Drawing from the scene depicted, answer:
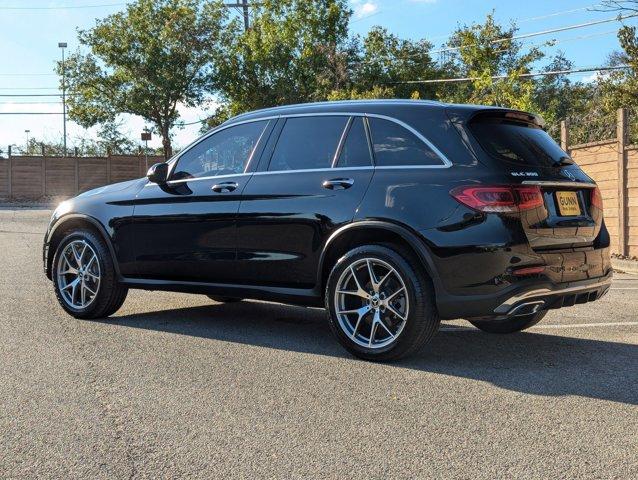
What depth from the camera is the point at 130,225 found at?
6695 millimetres

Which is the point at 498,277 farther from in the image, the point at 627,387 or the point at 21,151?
the point at 21,151

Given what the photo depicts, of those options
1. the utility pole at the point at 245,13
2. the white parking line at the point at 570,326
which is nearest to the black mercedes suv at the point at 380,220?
the white parking line at the point at 570,326

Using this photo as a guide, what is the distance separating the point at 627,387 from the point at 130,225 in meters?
4.22

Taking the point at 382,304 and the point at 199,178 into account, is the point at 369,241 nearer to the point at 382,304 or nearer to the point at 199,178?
the point at 382,304

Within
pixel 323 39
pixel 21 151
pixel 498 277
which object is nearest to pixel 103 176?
pixel 21 151

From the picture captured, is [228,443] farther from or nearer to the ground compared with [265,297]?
nearer to the ground

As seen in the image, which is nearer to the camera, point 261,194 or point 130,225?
point 261,194

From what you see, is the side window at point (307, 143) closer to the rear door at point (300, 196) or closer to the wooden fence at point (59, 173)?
the rear door at point (300, 196)

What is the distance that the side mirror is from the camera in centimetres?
652

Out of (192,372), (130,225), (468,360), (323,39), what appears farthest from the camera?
(323,39)

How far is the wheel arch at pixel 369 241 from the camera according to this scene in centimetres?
496

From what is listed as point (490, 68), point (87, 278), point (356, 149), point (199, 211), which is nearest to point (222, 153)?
point (199, 211)

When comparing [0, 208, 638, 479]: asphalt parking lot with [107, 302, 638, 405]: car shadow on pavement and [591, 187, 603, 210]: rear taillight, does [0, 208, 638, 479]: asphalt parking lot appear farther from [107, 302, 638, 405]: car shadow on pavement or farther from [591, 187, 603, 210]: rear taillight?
[591, 187, 603, 210]: rear taillight

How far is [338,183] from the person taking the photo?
5426mm
